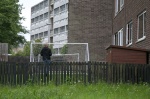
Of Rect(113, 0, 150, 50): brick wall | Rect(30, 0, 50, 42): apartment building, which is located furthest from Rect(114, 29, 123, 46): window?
Rect(30, 0, 50, 42): apartment building

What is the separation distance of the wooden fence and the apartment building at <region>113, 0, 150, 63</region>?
1.92 metres

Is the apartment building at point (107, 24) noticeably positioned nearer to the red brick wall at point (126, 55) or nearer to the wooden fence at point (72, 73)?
the red brick wall at point (126, 55)

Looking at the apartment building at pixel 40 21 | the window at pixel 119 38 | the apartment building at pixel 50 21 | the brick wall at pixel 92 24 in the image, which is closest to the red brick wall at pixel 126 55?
the window at pixel 119 38

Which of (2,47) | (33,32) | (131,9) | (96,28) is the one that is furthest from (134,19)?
(33,32)

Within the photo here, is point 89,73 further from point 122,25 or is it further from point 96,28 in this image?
point 96,28

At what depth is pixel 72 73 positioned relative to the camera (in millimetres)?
17031

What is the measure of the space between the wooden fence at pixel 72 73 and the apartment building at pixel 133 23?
6.31 feet

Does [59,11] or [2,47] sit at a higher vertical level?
[59,11]

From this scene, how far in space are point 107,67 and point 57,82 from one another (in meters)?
2.30

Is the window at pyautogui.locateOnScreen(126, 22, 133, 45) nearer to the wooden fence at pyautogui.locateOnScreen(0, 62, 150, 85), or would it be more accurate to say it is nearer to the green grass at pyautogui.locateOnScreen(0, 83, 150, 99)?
the wooden fence at pyautogui.locateOnScreen(0, 62, 150, 85)

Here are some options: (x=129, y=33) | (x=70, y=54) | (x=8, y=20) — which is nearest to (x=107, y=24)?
(x=70, y=54)

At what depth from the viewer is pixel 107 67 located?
1711 cm

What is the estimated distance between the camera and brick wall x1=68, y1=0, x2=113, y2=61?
36.3m

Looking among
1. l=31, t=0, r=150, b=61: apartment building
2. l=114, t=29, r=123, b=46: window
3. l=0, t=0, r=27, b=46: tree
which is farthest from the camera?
l=0, t=0, r=27, b=46: tree
